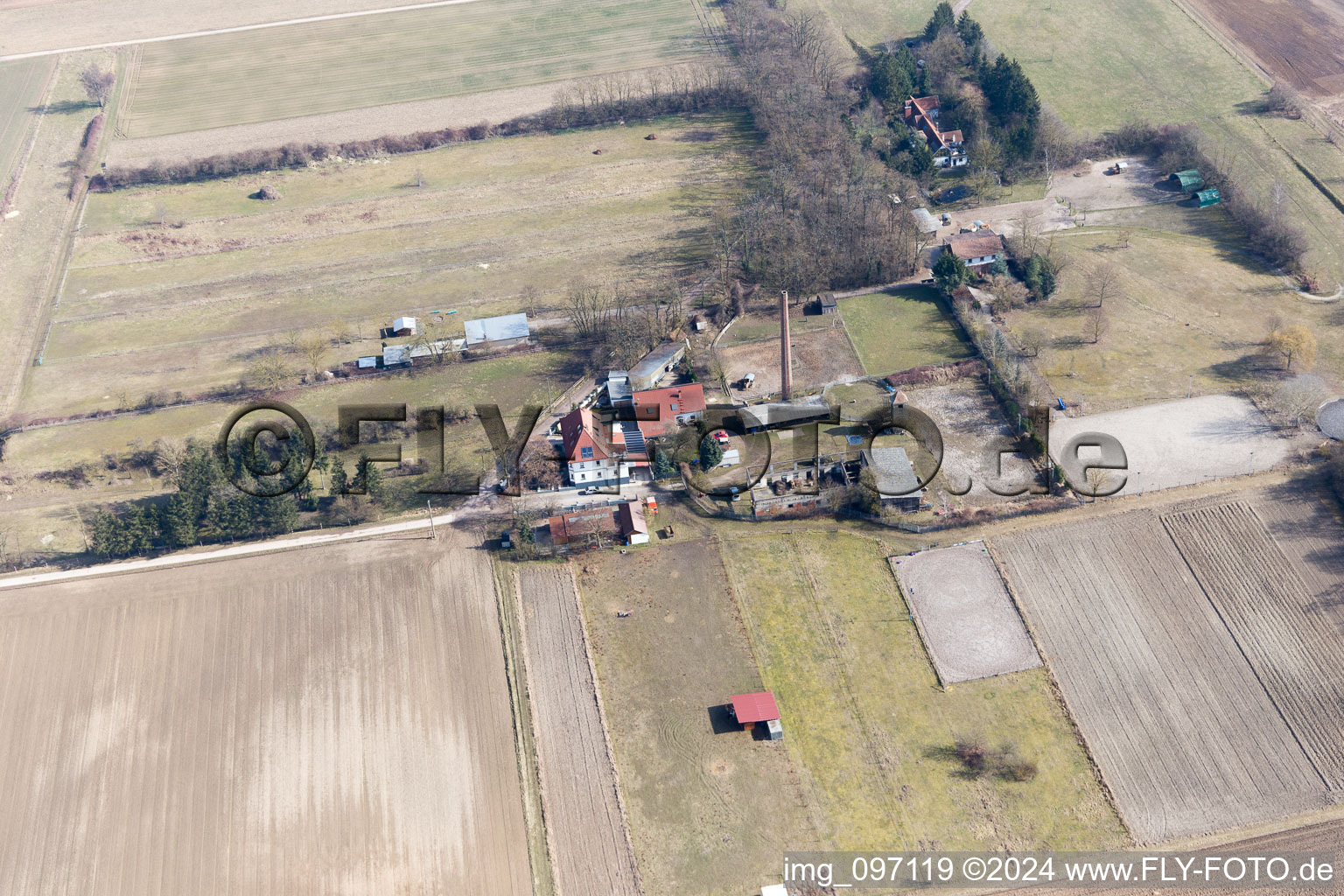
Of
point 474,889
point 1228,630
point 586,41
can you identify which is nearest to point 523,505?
point 474,889

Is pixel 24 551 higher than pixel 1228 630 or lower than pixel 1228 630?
higher

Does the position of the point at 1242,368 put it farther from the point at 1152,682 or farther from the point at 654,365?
the point at 654,365

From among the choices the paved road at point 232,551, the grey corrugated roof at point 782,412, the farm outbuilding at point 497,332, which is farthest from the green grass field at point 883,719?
the farm outbuilding at point 497,332

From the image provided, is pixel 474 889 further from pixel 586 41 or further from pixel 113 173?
pixel 586 41

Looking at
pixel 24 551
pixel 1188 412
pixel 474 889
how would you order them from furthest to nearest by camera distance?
pixel 1188 412, pixel 24 551, pixel 474 889

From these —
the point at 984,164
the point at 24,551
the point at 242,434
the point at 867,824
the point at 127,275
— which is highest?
the point at 127,275

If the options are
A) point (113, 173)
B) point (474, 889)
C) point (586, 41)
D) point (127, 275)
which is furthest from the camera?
point (586, 41)

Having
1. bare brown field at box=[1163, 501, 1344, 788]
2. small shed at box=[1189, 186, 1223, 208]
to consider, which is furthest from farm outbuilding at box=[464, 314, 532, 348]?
small shed at box=[1189, 186, 1223, 208]
